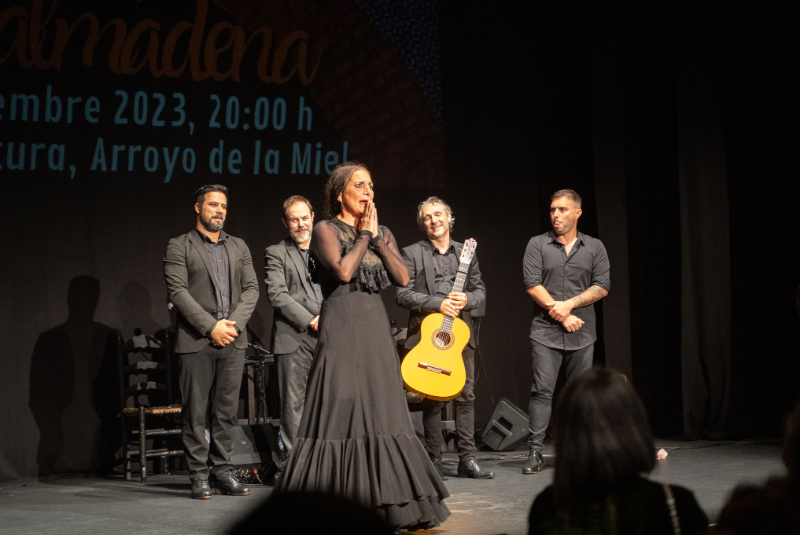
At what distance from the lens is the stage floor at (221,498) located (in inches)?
156

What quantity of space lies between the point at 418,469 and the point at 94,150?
3758 millimetres

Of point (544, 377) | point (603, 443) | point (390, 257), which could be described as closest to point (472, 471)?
point (544, 377)

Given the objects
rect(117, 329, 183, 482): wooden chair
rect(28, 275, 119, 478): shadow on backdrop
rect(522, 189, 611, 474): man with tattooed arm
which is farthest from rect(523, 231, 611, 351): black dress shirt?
rect(28, 275, 119, 478): shadow on backdrop

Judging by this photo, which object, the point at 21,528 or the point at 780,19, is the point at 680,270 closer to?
the point at 780,19

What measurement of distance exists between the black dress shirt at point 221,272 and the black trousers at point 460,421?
4.33ft

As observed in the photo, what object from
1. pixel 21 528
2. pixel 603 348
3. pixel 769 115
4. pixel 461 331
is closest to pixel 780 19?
pixel 769 115

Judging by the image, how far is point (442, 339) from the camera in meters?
4.98

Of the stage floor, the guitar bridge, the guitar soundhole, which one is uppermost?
the guitar soundhole

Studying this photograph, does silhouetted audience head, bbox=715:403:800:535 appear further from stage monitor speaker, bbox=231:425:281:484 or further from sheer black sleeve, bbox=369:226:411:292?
stage monitor speaker, bbox=231:425:281:484

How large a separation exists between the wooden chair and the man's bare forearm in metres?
2.70

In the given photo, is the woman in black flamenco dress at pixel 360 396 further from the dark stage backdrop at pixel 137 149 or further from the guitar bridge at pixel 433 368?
the dark stage backdrop at pixel 137 149

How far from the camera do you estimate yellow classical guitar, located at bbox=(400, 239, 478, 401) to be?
476 centimetres

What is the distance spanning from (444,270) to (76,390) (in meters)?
2.70

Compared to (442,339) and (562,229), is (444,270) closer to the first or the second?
(442,339)
